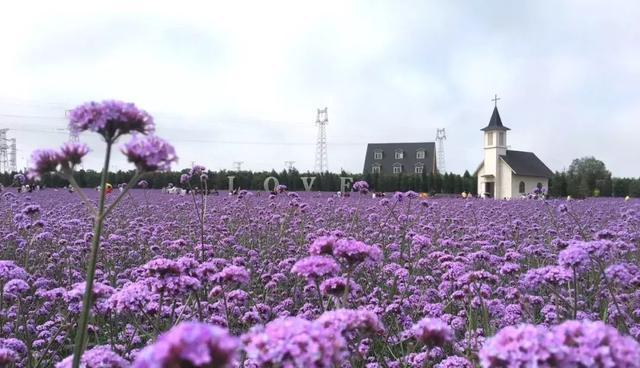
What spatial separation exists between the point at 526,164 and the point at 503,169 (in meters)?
Result: 3.26

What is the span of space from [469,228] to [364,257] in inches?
286

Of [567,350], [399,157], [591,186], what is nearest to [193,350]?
[567,350]

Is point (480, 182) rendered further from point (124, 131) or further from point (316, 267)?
point (124, 131)

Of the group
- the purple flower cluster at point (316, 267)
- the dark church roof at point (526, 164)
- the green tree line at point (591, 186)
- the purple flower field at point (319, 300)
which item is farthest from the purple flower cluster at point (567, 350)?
the dark church roof at point (526, 164)

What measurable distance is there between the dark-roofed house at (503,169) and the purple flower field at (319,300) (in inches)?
1781

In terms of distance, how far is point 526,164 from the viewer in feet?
185

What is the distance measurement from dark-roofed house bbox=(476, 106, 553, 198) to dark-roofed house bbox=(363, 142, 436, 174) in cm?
1253

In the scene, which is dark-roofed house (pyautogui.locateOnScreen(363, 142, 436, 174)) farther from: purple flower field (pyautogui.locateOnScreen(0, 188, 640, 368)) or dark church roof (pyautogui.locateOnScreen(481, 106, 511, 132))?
purple flower field (pyautogui.locateOnScreen(0, 188, 640, 368))

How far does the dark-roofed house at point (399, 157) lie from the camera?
70456 millimetres

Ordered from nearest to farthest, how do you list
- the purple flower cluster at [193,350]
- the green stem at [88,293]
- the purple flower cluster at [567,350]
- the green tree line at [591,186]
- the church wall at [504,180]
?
the purple flower cluster at [193,350]
the purple flower cluster at [567,350]
the green stem at [88,293]
the green tree line at [591,186]
the church wall at [504,180]

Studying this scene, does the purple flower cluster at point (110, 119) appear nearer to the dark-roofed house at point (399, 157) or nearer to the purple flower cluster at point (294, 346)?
the purple flower cluster at point (294, 346)

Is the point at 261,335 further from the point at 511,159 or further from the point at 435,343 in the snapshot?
the point at 511,159

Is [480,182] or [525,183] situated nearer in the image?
[525,183]

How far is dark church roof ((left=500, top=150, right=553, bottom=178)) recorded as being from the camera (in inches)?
2131
